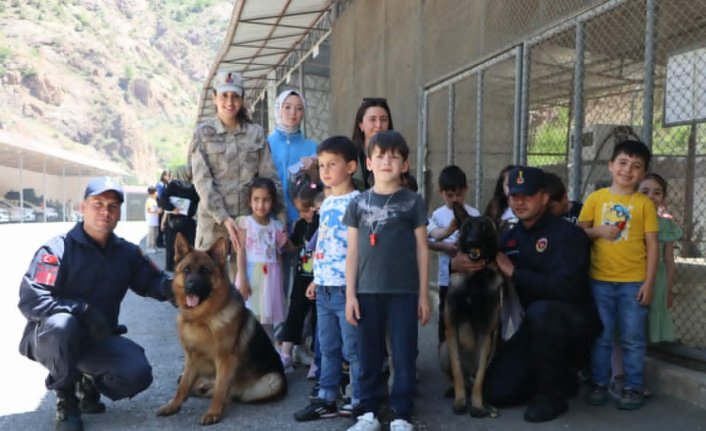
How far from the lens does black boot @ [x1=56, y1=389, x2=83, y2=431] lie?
11.5 ft

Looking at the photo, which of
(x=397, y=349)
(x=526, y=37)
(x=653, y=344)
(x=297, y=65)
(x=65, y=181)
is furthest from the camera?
(x=65, y=181)

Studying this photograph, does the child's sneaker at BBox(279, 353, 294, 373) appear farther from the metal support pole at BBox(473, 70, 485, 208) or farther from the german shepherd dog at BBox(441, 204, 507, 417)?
the metal support pole at BBox(473, 70, 485, 208)

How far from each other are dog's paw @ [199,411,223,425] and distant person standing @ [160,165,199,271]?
13.9 ft

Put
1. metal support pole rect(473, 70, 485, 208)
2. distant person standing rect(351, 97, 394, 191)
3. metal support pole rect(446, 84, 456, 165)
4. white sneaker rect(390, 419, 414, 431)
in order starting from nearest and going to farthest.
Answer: white sneaker rect(390, 419, 414, 431) < distant person standing rect(351, 97, 394, 191) < metal support pole rect(473, 70, 485, 208) < metal support pole rect(446, 84, 456, 165)

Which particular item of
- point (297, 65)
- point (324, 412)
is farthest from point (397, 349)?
point (297, 65)

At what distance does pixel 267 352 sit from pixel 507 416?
5.46ft

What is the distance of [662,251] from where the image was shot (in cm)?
422

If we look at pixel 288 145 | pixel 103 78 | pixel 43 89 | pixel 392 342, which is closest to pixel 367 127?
pixel 288 145

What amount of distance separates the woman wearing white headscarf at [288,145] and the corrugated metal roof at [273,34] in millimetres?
6668

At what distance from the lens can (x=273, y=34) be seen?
14188mm

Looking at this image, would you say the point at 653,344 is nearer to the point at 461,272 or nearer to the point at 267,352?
the point at 461,272

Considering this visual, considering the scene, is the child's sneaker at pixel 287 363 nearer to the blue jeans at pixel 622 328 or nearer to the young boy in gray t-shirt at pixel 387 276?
the young boy in gray t-shirt at pixel 387 276

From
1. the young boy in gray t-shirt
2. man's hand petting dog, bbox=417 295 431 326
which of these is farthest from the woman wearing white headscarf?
man's hand petting dog, bbox=417 295 431 326

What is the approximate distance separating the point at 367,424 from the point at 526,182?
1.83 metres
